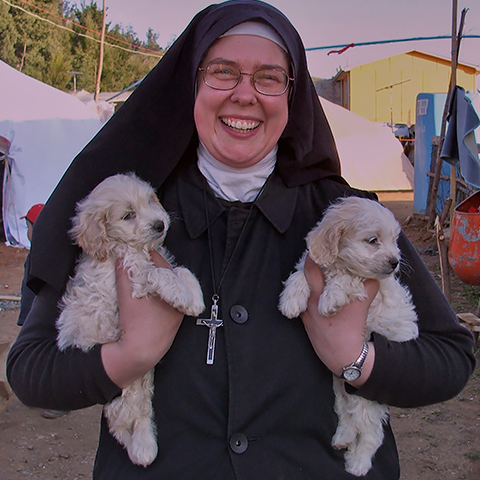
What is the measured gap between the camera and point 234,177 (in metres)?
Result: 2.13

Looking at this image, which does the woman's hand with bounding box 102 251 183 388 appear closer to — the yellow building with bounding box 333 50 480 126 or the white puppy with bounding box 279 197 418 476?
the white puppy with bounding box 279 197 418 476

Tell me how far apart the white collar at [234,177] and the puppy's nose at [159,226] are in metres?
0.26

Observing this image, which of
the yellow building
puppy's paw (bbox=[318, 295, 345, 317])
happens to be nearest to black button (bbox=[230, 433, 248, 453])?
puppy's paw (bbox=[318, 295, 345, 317])

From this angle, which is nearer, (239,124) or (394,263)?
(239,124)

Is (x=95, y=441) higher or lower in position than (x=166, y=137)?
lower

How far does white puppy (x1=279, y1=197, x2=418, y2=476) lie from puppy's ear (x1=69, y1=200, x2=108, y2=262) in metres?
0.80

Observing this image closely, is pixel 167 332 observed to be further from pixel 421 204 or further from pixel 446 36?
pixel 446 36

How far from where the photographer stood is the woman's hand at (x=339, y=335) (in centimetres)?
185

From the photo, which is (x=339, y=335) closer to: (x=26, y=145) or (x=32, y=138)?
(x=26, y=145)

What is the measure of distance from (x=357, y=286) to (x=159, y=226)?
0.83 meters

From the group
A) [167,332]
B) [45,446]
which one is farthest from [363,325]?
[45,446]

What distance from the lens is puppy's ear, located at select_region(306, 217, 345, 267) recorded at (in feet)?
6.84

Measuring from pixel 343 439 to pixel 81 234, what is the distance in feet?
4.17

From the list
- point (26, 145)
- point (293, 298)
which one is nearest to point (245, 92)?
point (293, 298)
